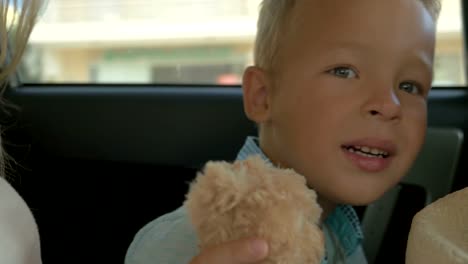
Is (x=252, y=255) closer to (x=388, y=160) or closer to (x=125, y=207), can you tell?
(x=388, y=160)

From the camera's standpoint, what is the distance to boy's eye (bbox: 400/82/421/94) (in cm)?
112

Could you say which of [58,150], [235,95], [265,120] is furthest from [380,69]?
[58,150]

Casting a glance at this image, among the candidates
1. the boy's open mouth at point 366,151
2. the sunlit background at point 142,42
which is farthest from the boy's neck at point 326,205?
the sunlit background at point 142,42

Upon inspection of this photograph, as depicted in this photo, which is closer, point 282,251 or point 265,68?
point 282,251

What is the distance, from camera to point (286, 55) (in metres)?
1.16

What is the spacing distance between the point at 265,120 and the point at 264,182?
60 centimetres

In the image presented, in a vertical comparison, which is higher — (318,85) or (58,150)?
(318,85)

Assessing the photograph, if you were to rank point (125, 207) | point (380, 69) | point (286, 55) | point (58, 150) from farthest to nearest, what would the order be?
point (58, 150) < point (125, 207) < point (286, 55) < point (380, 69)

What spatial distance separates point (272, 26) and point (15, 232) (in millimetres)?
666

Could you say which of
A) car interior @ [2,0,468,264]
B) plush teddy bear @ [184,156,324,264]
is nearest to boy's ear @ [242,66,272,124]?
car interior @ [2,0,468,264]

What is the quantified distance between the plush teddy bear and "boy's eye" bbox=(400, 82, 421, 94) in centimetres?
56

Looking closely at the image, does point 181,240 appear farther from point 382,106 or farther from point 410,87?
point 410,87

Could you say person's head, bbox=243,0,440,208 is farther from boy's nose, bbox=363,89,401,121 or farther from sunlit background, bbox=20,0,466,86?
sunlit background, bbox=20,0,466,86

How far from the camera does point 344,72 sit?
3.55 ft
